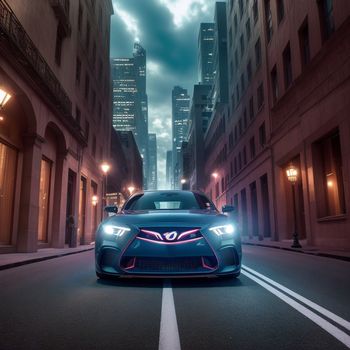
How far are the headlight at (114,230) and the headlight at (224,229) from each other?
123cm

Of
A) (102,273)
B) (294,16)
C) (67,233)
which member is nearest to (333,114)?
(294,16)

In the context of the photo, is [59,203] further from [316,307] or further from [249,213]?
[249,213]

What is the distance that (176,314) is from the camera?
4.23m

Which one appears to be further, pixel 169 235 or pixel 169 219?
pixel 169 219

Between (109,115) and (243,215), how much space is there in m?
17.0

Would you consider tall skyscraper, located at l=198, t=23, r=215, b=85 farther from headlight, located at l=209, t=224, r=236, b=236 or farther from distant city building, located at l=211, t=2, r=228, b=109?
headlight, located at l=209, t=224, r=236, b=236

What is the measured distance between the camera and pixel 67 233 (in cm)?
2447

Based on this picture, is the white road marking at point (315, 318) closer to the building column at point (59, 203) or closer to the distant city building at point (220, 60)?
the building column at point (59, 203)

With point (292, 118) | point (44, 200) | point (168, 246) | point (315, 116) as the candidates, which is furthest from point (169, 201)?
point (292, 118)

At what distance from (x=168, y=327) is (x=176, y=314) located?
1.78 ft

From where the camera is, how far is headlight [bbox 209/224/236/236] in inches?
224

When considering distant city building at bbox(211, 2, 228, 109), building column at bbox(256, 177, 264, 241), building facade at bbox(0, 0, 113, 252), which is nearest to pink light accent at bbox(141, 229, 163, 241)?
building facade at bbox(0, 0, 113, 252)

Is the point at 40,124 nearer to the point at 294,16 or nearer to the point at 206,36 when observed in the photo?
the point at 294,16

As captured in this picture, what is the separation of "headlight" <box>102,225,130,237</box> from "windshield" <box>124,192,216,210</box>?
62.8 inches
